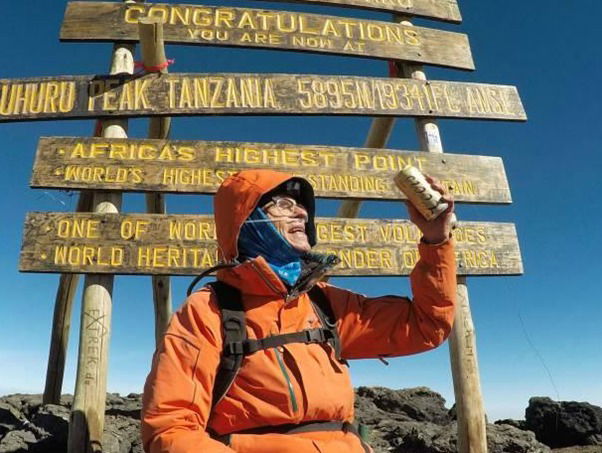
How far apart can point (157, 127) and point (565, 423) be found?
10.5m

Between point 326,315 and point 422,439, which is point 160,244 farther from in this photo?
point 422,439

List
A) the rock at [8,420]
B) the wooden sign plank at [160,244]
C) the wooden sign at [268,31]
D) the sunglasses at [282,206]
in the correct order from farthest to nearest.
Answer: the rock at [8,420]
the wooden sign at [268,31]
the wooden sign plank at [160,244]
the sunglasses at [282,206]

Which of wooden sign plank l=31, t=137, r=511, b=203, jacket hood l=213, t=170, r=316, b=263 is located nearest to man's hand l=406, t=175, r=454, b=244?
jacket hood l=213, t=170, r=316, b=263

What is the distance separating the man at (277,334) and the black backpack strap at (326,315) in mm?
19

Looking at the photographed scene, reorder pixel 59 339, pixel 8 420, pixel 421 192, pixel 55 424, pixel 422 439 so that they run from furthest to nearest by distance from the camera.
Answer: pixel 59 339, pixel 8 420, pixel 422 439, pixel 55 424, pixel 421 192

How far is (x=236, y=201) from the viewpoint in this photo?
2.81 m

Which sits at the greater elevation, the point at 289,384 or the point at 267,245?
the point at 267,245

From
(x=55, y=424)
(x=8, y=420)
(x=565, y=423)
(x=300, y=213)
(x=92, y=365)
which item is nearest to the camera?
(x=300, y=213)

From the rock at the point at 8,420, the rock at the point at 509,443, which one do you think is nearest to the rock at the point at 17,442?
the rock at the point at 8,420

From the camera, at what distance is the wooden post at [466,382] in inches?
239

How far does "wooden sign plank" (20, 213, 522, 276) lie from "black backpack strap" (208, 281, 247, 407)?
3361 mm

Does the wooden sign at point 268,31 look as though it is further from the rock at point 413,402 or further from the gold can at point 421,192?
the rock at point 413,402

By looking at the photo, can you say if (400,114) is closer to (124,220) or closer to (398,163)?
(398,163)

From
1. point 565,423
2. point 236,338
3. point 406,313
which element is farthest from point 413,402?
point 236,338
